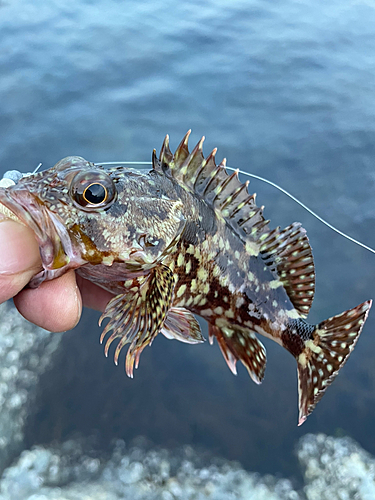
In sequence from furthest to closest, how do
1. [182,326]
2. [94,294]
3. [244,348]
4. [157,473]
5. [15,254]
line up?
[157,473]
[94,294]
[244,348]
[182,326]
[15,254]

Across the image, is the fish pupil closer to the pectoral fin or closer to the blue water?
the pectoral fin

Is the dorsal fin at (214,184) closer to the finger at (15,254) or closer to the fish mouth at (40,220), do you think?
the fish mouth at (40,220)

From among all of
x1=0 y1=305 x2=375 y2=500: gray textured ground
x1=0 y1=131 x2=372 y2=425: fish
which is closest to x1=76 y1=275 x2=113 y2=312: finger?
x1=0 y1=131 x2=372 y2=425: fish

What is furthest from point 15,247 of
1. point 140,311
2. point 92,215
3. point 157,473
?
point 157,473

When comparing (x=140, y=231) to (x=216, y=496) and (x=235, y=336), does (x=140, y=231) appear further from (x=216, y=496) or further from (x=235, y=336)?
(x=216, y=496)

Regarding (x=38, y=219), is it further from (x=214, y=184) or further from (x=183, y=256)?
(x=214, y=184)

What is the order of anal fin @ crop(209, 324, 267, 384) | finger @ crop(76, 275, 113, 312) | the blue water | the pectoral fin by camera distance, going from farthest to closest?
the blue water < finger @ crop(76, 275, 113, 312) < anal fin @ crop(209, 324, 267, 384) < the pectoral fin

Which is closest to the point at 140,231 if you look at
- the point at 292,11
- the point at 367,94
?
the point at 367,94
